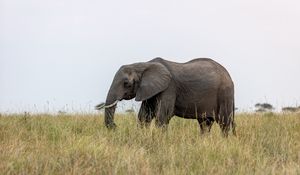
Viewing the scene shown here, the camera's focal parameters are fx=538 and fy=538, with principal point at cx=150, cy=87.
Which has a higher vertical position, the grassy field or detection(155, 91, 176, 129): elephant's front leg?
detection(155, 91, 176, 129): elephant's front leg

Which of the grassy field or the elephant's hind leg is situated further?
the elephant's hind leg

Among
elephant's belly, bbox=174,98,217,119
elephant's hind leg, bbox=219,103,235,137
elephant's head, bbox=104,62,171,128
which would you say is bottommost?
elephant's hind leg, bbox=219,103,235,137

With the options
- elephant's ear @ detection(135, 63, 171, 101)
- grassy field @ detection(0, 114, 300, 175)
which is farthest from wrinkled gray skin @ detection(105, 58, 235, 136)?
grassy field @ detection(0, 114, 300, 175)

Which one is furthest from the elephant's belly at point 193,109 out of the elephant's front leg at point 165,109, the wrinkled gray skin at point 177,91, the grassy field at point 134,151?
the grassy field at point 134,151

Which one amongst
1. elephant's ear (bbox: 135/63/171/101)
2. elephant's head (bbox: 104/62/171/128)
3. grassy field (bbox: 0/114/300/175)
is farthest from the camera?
elephant's ear (bbox: 135/63/171/101)

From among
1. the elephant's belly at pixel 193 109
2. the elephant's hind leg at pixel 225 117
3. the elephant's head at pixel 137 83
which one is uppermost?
the elephant's head at pixel 137 83

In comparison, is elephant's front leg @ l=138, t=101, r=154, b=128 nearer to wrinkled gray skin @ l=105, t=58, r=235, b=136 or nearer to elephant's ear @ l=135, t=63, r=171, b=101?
wrinkled gray skin @ l=105, t=58, r=235, b=136

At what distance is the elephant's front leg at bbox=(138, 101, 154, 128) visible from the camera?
9.81 metres

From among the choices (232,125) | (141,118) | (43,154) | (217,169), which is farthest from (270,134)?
(43,154)

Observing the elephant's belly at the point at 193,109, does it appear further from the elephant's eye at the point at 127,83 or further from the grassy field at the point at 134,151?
the elephant's eye at the point at 127,83

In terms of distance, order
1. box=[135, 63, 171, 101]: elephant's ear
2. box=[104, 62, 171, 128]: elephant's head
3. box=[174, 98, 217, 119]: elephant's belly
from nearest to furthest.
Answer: box=[104, 62, 171, 128]: elephant's head → box=[135, 63, 171, 101]: elephant's ear → box=[174, 98, 217, 119]: elephant's belly

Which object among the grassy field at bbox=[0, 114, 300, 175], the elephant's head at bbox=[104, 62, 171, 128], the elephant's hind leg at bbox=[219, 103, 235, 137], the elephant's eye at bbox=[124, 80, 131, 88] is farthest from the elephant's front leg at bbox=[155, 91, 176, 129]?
the elephant's hind leg at bbox=[219, 103, 235, 137]

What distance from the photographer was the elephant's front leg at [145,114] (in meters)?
9.81

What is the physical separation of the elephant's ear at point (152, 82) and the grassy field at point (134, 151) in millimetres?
620
